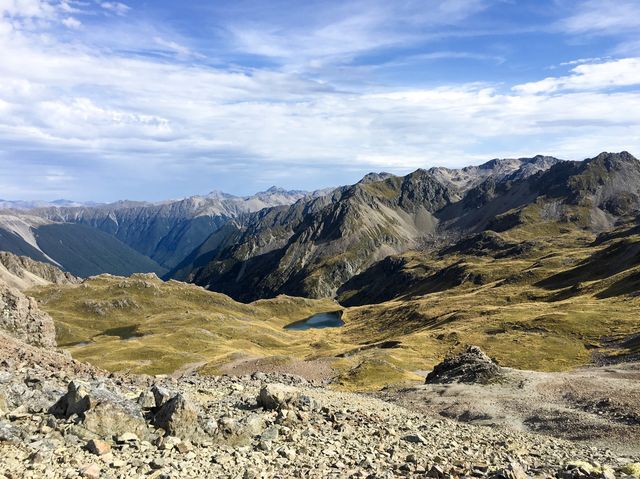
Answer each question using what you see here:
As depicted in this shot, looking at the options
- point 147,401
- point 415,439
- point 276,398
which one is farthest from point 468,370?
point 147,401

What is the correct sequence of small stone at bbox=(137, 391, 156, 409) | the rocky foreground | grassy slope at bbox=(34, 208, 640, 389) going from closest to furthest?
1. the rocky foreground
2. small stone at bbox=(137, 391, 156, 409)
3. grassy slope at bbox=(34, 208, 640, 389)

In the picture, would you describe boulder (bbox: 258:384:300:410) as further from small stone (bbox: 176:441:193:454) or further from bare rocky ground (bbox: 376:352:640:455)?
bare rocky ground (bbox: 376:352:640:455)

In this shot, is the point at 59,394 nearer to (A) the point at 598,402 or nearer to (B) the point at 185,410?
(B) the point at 185,410

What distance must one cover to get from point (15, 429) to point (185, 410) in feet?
23.2

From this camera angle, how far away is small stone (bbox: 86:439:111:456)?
19.5 meters

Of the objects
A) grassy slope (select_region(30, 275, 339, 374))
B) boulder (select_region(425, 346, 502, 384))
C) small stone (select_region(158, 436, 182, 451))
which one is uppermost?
small stone (select_region(158, 436, 182, 451))

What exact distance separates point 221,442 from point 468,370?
46.1 m

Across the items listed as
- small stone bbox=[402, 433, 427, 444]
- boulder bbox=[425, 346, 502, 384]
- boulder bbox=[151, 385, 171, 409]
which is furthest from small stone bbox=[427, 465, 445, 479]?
boulder bbox=[425, 346, 502, 384]

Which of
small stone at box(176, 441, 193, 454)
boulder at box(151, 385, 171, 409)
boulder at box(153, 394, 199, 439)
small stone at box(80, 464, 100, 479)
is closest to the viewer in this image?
small stone at box(80, 464, 100, 479)

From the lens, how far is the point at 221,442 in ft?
77.0

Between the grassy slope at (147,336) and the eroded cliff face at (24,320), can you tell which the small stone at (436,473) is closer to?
the eroded cliff face at (24,320)

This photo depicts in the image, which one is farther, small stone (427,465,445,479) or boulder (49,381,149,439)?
small stone (427,465,445,479)

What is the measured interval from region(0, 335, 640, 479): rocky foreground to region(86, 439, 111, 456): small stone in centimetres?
4

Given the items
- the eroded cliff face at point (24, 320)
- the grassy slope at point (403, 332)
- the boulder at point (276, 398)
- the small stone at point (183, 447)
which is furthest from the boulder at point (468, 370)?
the eroded cliff face at point (24, 320)
